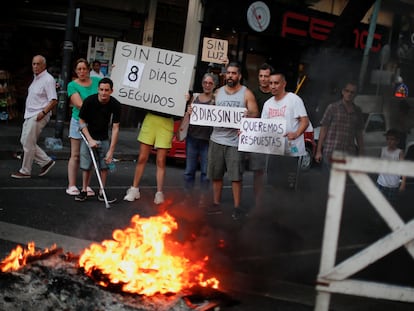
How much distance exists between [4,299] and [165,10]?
42.6 ft

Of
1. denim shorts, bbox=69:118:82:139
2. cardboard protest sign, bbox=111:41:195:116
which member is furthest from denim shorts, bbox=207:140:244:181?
denim shorts, bbox=69:118:82:139

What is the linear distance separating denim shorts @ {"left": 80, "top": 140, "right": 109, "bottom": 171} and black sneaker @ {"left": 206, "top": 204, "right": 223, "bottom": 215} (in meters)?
1.40

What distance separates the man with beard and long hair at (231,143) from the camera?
6793 millimetres

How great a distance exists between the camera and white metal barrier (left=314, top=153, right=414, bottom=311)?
2.85 m

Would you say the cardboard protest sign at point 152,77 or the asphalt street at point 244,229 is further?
the cardboard protest sign at point 152,77

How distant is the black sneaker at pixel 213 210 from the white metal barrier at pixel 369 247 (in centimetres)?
394

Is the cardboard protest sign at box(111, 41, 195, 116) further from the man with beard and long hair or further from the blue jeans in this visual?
the man with beard and long hair

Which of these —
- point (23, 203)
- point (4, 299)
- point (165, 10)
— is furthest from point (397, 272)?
point (165, 10)

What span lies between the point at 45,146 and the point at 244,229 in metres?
5.81

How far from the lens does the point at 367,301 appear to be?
4.63m

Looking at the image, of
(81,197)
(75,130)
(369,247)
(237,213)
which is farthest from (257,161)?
(369,247)

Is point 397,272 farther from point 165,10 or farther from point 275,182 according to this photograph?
point 165,10

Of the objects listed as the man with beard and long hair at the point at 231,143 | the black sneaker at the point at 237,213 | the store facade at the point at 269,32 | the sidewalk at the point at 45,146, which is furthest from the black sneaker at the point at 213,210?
the store facade at the point at 269,32

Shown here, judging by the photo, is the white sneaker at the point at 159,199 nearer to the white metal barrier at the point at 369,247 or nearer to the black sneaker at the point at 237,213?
the black sneaker at the point at 237,213
